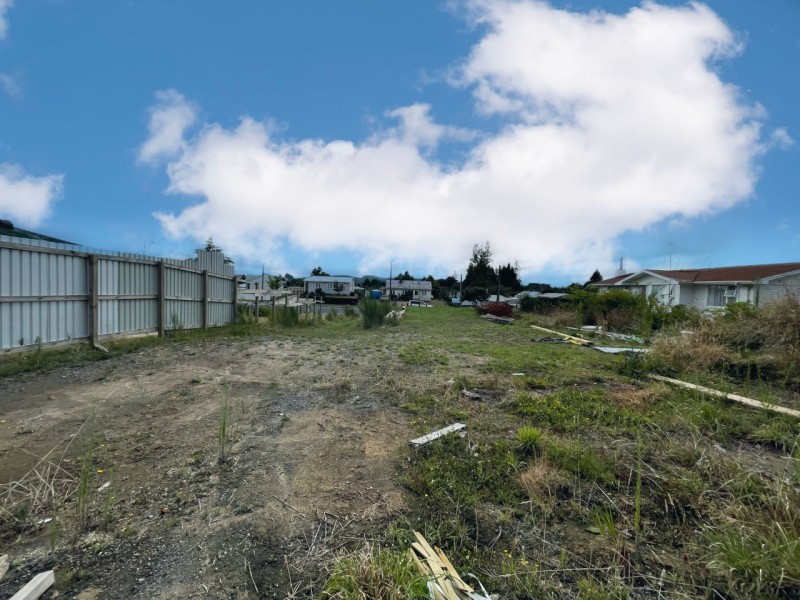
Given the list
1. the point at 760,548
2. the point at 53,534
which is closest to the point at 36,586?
the point at 53,534

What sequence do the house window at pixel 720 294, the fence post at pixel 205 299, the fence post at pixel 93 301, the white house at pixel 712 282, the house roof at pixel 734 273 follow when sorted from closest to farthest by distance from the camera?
the fence post at pixel 93 301, the fence post at pixel 205 299, the white house at pixel 712 282, the house roof at pixel 734 273, the house window at pixel 720 294

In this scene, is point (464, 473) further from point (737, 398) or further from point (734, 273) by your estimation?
point (734, 273)

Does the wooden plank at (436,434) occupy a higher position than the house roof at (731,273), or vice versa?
the house roof at (731,273)

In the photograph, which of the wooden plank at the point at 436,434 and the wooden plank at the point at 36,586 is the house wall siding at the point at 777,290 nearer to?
the wooden plank at the point at 436,434

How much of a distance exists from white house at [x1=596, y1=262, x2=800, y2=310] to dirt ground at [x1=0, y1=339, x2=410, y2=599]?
19.8 meters

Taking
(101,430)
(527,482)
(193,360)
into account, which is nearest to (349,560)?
(527,482)

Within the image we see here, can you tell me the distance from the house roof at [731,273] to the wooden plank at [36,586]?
25.5 metres

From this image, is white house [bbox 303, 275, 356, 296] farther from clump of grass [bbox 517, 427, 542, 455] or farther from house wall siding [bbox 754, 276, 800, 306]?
clump of grass [bbox 517, 427, 542, 455]

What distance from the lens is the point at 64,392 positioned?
4.58 meters

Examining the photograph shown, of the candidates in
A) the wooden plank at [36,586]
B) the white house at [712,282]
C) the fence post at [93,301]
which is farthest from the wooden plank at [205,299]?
the white house at [712,282]

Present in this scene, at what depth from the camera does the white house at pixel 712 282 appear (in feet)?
66.0

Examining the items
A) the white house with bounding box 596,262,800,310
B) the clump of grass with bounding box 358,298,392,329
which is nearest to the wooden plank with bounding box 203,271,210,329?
the clump of grass with bounding box 358,298,392,329

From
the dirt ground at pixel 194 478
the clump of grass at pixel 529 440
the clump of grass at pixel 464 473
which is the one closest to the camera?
Result: the dirt ground at pixel 194 478

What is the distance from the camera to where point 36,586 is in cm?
165
